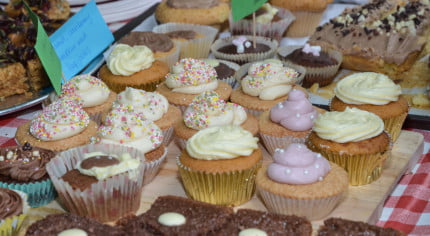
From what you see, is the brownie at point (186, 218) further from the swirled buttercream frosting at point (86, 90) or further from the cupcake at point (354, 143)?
the swirled buttercream frosting at point (86, 90)

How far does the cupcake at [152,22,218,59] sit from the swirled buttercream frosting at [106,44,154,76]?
68 cm

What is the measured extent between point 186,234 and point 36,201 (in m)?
0.98

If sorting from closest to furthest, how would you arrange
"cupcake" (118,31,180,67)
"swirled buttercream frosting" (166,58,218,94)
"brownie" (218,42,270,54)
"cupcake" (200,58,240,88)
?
"swirled buttercream frosting" (166,58,218,94)
"cupcake" (200,58,240,88)
"cupcake" (118,31,180,67)
"brownie" (218,42,270,54)

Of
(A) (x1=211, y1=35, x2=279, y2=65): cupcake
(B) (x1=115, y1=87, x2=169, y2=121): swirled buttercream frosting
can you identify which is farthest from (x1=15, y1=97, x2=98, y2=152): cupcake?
(A) (x1=211, y1=35, x2=279, y2=65): cupcake

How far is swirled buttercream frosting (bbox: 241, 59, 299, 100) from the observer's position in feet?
13.0

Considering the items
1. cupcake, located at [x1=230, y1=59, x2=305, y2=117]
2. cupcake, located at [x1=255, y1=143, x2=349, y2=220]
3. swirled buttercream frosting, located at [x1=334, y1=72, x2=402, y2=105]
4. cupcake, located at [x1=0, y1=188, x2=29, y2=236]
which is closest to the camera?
cupcake, located at [x1=0, y1=188, x2=29, y2=236]

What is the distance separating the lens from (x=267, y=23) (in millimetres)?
5383

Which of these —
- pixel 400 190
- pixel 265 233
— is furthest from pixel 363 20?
pixel 265 233

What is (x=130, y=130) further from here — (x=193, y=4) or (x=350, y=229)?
(x=193, y=4)

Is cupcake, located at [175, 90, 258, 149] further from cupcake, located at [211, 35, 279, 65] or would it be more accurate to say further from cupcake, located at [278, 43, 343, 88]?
cupcake, located at [211, 35, 279, 65]

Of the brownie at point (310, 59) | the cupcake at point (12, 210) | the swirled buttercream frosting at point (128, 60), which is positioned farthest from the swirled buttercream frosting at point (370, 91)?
the cupcake at point (12, 210)

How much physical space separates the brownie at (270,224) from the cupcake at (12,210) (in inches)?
37.9

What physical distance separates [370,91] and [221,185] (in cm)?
114

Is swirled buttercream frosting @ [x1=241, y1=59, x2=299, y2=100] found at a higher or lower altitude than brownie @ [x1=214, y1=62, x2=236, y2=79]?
higher
